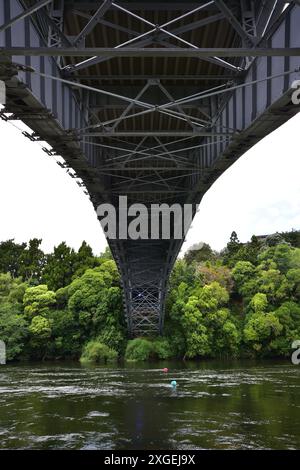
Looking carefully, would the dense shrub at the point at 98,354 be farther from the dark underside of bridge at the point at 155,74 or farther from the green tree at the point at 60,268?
the dark underside of bridge at the point at 155,74

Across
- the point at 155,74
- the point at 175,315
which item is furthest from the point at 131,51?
the point at 175,315

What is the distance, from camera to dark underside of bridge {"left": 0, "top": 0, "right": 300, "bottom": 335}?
1008cm

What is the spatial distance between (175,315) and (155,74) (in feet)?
161

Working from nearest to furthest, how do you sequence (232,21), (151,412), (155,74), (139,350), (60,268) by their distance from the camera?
(232,21), (155,74), (151,412), (139,350), (60,268)

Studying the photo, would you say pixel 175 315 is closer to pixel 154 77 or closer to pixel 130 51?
pixel 154 77

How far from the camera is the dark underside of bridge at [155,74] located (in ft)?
33.1

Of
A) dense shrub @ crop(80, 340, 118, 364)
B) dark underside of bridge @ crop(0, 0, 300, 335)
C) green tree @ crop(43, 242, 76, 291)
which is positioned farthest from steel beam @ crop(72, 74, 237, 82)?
green tree @ crop(43, 242, 76, 291)

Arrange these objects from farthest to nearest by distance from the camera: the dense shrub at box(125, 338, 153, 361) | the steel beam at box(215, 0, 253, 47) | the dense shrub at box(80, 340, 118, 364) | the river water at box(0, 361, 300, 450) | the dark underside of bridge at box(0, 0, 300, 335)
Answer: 1. the dense shrub at box(125, 338, 153, 361)
2. the dense shrub at box(80, 340, 118, 364)
3. the river water at box(0, 361, 300, 450)
4. the dark underside of bridge at box(0, 0, 300, 335)
5. the steel beam at box(215, 0, 253, 47)

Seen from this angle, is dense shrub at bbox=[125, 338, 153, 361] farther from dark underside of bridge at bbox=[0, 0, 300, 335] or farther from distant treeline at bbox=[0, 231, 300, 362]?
dark underside of bridge at bbox=[0, 0, 300, 335]

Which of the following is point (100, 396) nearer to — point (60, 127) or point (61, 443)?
point (61, 443)

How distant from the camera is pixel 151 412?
2486cm

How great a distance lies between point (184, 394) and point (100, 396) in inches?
177

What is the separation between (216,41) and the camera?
13688 millimetres

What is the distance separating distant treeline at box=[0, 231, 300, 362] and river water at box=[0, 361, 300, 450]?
65.1 feet
